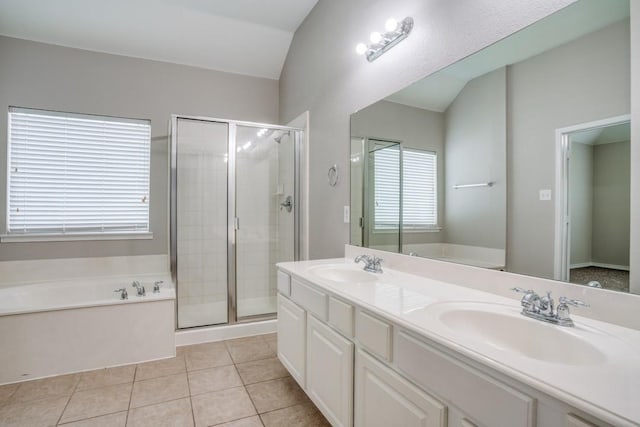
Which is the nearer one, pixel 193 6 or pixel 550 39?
pixel 550 39

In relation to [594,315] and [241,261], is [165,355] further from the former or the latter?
[594,315]

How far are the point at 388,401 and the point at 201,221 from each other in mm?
2380

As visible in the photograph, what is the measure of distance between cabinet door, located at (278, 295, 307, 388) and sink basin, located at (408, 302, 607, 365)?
87 centimetres

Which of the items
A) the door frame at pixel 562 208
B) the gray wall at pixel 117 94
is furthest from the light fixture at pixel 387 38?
the gray wall at pixel 117 94

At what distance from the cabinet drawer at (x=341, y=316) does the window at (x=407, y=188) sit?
0.70m

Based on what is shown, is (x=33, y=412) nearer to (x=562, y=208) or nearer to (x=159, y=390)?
(x=159, y=390)

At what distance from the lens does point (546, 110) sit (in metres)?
1.18

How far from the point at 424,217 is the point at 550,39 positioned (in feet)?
3.11

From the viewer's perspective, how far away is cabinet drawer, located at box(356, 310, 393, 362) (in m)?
1.12

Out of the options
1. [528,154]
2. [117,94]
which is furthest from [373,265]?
[117,94]

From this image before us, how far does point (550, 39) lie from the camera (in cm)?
116

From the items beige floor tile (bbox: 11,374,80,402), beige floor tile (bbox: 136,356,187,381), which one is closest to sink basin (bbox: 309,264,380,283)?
beige floor tile (bbox: 136,356,187,381)

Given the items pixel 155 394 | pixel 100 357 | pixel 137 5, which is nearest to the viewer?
pixel 155 394

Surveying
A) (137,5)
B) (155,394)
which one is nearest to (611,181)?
(155,394)
